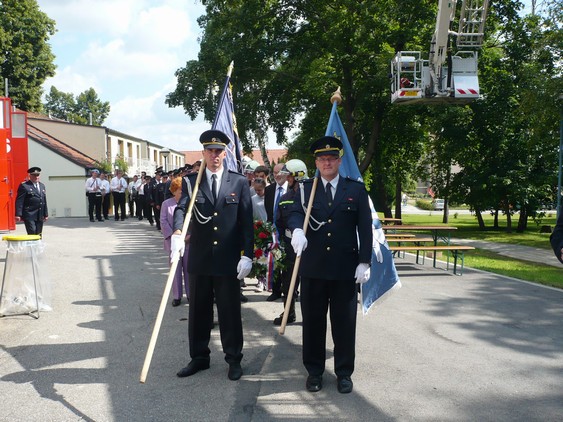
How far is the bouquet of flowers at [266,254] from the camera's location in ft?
24.0

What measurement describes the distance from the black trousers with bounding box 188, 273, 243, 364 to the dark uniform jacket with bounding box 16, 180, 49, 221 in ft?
25.7

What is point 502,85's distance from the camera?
26.3 m

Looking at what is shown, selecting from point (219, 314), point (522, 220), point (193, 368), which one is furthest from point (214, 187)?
point (522, 220)

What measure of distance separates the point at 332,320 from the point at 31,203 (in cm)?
890

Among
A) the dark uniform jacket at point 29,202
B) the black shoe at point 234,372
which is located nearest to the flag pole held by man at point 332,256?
the black shoe at point 234,372

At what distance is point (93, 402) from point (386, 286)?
10.2ft

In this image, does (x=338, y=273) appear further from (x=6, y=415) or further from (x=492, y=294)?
(x=492, y=294)

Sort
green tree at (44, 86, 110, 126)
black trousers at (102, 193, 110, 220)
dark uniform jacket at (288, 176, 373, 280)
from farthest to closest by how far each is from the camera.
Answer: green tree at (44, 86, 110, 126) → black trousers at (102, 193, 110, 220) → dark uniform jacket at (288, 176, 373, 280)

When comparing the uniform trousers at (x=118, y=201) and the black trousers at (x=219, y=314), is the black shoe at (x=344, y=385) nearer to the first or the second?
the black trousers at (x=219, y=314)

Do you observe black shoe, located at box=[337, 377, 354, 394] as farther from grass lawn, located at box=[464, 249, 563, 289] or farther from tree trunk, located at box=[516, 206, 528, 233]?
tree trunk, located at box=[516, 206, 528, 233]

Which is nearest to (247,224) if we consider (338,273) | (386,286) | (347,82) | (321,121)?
(338,273)

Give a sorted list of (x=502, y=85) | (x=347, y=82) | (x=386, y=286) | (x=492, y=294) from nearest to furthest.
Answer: (x=386, y=286)
(x=492, y=294)
(x=347, y=82)
(x=502, y=85)

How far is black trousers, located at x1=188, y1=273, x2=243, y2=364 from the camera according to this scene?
529 centimetres

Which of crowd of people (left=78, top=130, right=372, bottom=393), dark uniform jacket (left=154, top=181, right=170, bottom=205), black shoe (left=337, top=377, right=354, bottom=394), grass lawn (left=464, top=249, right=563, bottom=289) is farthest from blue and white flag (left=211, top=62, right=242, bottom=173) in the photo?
dark uniform jacket (left=154, top=181, right=170, bottom=205)
